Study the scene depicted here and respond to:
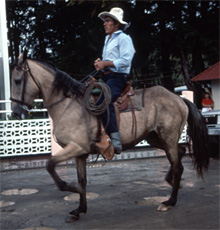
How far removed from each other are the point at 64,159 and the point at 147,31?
15.4m

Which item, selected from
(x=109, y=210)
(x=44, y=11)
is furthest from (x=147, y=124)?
(x=44, y=11)

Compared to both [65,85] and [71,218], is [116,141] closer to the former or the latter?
[65,85]

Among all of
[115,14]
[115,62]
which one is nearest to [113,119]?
[115,62]

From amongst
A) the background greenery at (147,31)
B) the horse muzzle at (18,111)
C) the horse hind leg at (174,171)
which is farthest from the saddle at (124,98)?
the background greenery at (147,31)

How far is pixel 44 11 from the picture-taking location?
19.8 m

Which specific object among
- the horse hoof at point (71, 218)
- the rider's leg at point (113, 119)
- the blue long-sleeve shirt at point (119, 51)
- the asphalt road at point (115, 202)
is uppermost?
the blue long-sleeve shirt at point (119, 51)

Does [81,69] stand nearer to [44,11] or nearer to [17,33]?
[44,11]

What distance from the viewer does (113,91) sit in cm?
475

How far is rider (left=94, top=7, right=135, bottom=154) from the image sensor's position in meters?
4.64

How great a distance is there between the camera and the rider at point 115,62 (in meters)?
4.64

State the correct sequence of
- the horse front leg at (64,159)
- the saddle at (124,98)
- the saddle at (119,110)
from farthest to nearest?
1. the saddle at (124,98)
2. the saddle at (119,110)
3. the horse front leg at (64,159)

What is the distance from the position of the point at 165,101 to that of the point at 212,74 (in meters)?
11.4

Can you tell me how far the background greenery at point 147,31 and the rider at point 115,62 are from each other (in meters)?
10.4

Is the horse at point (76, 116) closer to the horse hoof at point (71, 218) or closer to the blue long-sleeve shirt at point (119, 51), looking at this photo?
the horse hoof at point (71, 218)
